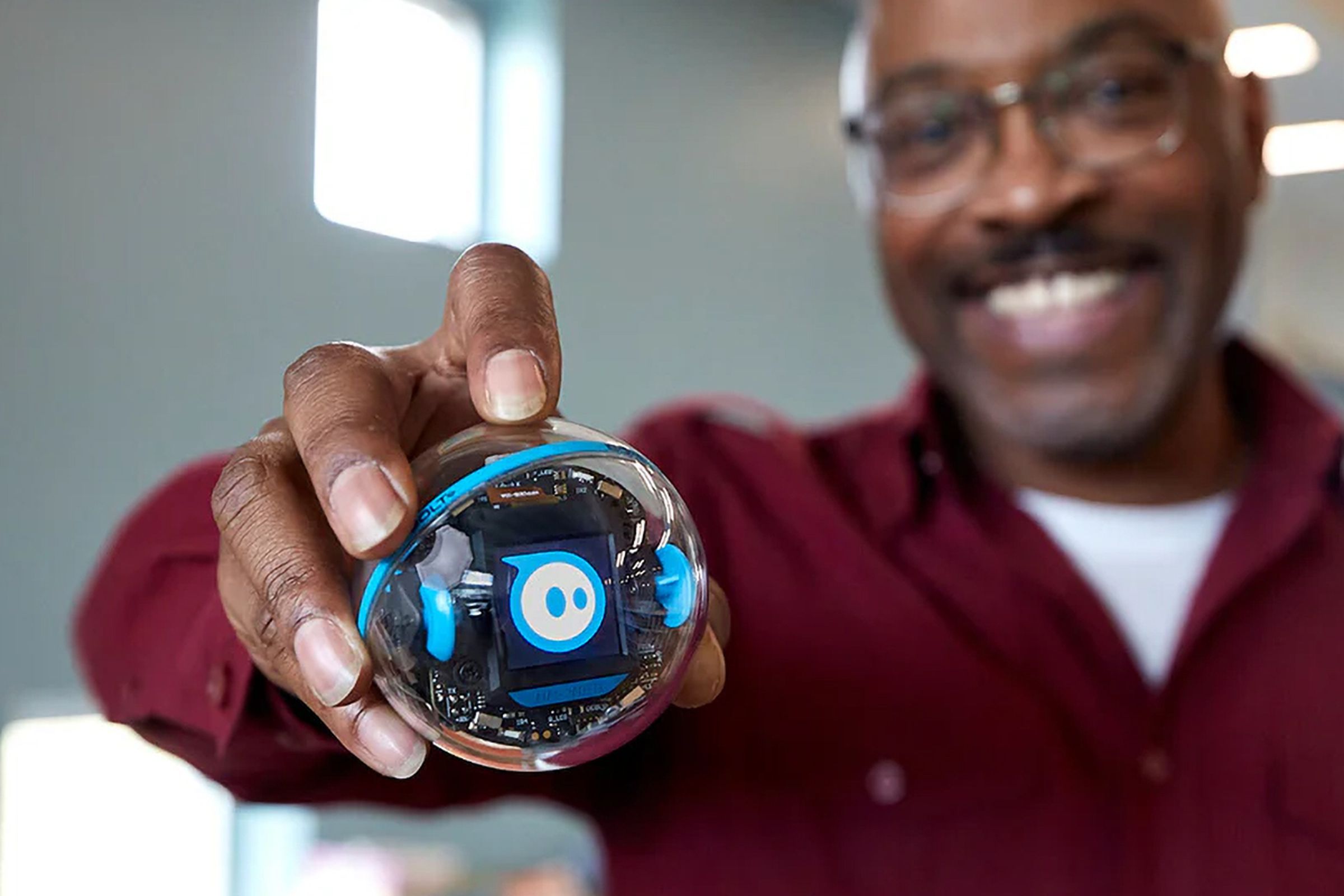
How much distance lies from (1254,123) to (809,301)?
8.75 ft

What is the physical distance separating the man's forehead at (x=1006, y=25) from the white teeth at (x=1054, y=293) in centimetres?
20

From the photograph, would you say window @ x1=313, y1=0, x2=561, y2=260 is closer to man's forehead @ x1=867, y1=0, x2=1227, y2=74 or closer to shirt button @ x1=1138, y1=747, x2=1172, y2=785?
man's forehead @ x1=867, y1=0, x2=1227, y2=74

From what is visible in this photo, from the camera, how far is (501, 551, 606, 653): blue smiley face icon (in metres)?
0.45

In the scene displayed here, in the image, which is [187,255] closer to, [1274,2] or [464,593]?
[464,593]

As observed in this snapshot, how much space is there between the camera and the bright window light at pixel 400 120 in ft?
7.56

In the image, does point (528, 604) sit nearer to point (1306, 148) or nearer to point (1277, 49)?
point (1277, 49)

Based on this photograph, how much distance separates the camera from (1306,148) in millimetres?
3961

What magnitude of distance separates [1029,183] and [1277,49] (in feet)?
8.74

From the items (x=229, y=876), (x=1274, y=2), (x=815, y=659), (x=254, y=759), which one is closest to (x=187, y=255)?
(x=229, y=876)

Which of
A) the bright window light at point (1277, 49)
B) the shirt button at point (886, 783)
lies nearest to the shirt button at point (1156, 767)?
the shirt button at point (886, 783)

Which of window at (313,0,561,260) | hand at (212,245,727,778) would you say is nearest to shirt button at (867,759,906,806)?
hand at (212,245,727,778)

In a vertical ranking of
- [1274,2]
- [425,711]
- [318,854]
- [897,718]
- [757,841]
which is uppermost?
[1274,2]

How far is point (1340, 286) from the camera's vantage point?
14.1 ft

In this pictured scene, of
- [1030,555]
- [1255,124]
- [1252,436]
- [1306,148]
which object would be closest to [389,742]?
[1030,555]
